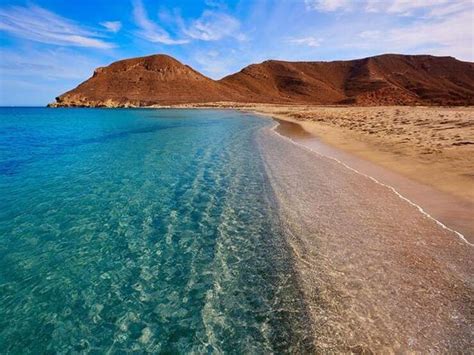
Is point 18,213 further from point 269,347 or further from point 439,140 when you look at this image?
point 439,140

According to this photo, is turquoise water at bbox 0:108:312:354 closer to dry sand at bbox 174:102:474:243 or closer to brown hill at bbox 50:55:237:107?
dry sand at bbox 174:102:474:243

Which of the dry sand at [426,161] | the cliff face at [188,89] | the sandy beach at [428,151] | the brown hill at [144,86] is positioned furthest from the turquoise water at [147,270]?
the brown hill at [144,86]

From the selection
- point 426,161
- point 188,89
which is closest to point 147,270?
point 426,161

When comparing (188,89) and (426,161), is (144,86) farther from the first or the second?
(426,161)

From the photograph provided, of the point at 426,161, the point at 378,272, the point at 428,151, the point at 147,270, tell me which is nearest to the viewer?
the point at 378,272

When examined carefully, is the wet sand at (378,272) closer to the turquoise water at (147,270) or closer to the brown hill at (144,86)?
the turquoise water at (147,270)

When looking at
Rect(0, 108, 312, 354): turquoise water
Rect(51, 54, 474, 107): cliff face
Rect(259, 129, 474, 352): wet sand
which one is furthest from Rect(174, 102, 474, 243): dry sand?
Rect(51, 54, 474, 107): cliff face
